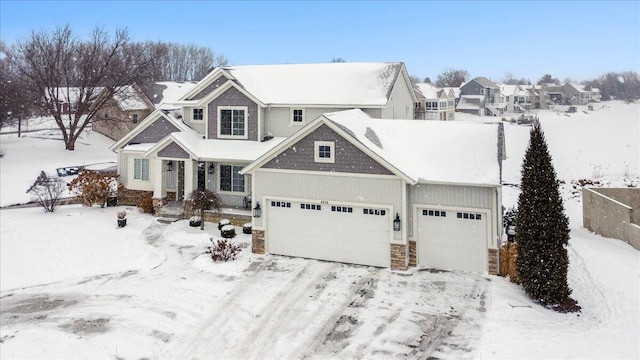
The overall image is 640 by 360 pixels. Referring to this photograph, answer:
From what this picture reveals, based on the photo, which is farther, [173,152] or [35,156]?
[35,156]

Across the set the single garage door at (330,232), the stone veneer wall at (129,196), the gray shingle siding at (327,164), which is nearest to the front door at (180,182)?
the stone veneer wall at (129,196)

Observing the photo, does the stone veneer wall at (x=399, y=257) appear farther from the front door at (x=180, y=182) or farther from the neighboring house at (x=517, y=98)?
the neighboring house at (x=517, y=98)

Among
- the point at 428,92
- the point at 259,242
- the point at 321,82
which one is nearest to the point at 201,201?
the point at 259,242

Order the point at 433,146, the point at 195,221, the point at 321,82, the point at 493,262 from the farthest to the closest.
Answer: the point at 321,82
the point at 195,221
the point at 433,146
the point at 493,262

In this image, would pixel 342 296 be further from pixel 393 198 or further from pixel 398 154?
pixel 398 154

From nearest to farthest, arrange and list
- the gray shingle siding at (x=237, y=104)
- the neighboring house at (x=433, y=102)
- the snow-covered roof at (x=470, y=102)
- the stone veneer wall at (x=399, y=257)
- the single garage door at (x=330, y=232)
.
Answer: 1. the stone veneer wall at (x=399, y=257)
2. the single garage door at (x=330, y=232)
3. the gray shingle siding at (x=237, y=104)
4. the neighboring house at (x=433, y=102)
5. the snow-covered roof at (x=470, y=102)

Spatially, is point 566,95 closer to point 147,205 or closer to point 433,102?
point 433,102
